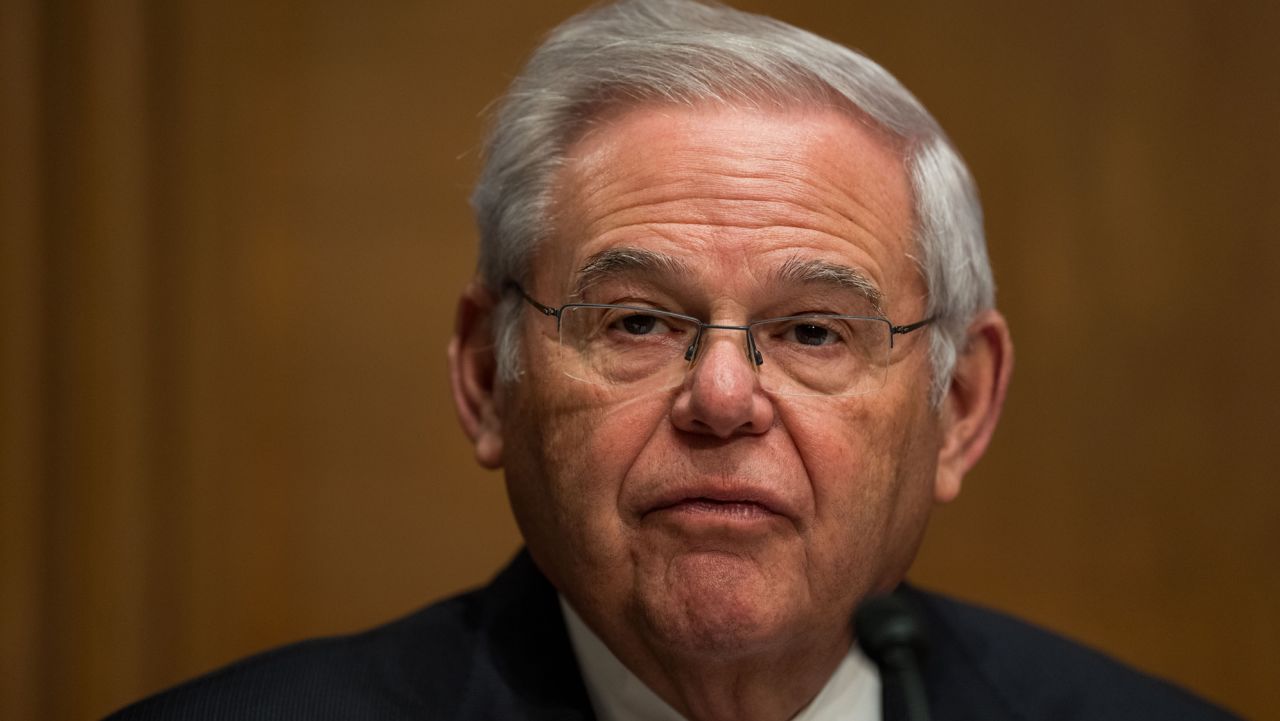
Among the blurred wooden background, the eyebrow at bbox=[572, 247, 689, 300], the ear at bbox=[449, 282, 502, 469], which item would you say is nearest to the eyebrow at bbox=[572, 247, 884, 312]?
the eyebrow at bbox=[572, 247, 689, 300]

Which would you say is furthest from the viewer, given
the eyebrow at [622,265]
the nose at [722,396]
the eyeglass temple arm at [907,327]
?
the eyeglass temple arm at [907,327]

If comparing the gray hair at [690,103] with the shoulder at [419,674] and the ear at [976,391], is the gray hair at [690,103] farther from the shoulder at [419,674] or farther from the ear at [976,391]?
the shoulder at [419,674]

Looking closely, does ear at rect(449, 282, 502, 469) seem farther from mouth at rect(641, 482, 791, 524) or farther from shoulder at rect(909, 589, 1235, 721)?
shoulder at rect(909, 589, 1235, 721)

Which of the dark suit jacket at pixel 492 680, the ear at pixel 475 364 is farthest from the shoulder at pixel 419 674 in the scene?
the ear at pixel 475 364

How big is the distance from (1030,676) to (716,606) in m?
0.81

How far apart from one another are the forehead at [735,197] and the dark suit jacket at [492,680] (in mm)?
553

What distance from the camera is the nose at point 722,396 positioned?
5.56ft

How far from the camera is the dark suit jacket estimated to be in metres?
1.90

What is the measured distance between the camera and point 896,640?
4.82 feet

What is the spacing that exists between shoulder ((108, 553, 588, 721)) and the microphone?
58cm

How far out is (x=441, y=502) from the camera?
2.93 m

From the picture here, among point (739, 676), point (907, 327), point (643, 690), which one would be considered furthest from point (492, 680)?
point (907, 327)

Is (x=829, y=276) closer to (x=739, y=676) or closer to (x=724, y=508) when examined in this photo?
(x=724, y=508)

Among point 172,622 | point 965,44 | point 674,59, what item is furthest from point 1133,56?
point 172,622
